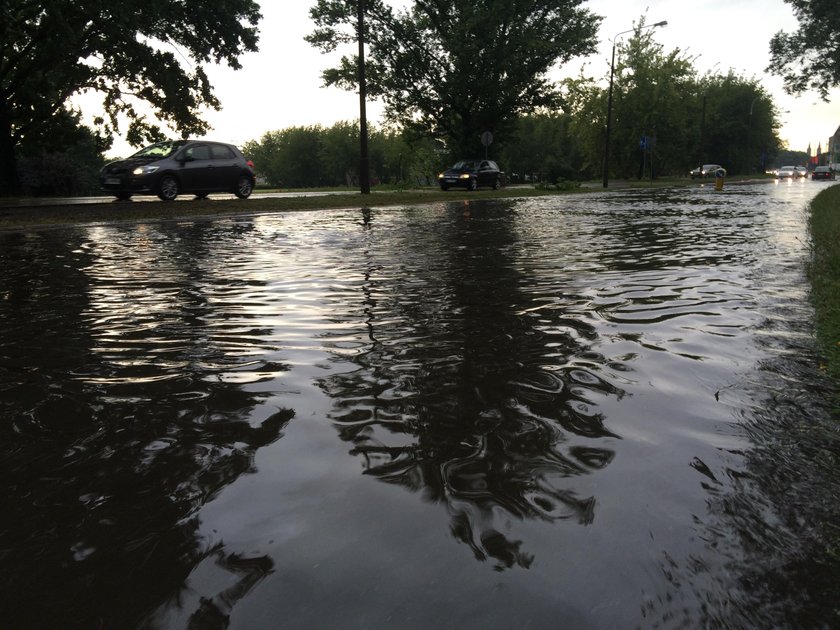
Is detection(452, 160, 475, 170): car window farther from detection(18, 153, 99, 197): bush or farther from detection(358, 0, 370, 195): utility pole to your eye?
detection(18, 153, 99, 197): bush

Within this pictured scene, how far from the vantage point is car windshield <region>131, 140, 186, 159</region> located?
18391 millimetres

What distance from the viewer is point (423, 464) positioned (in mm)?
2385

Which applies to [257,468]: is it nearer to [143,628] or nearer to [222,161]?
[143,628]

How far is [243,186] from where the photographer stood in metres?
21.0

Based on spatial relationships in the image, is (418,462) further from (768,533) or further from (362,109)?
(362,109)

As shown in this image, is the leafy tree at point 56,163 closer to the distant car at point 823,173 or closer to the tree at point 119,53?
the tree at point 119,53

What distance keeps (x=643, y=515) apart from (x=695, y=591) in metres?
0.38

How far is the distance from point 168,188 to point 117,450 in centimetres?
1774

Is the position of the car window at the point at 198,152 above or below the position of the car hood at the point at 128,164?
above

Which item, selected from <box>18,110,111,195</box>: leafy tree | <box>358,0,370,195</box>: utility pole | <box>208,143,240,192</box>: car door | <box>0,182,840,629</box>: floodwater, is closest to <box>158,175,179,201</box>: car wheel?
<box>208,143,240,192</box>: car door

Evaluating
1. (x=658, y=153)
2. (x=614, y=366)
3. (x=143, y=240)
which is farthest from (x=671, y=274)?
(x=658, y=153)

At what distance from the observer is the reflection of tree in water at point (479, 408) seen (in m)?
2.13

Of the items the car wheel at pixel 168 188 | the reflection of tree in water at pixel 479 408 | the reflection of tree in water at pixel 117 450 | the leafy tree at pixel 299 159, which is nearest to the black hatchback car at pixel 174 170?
the car wheel at pixel 168 188

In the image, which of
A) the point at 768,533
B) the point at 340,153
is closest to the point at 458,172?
the point at 768,533
